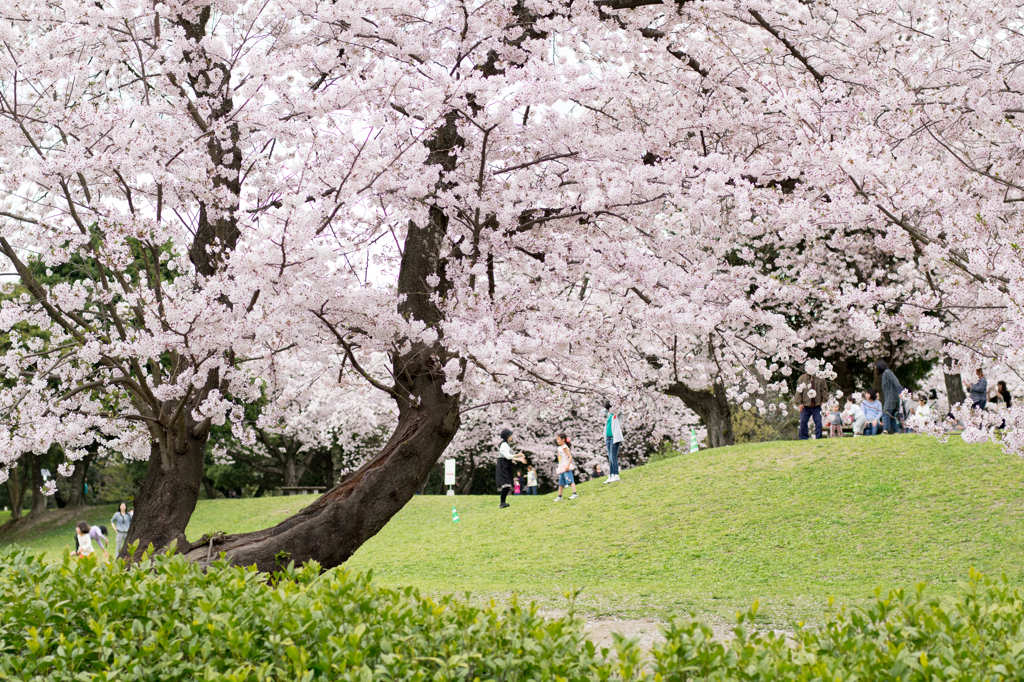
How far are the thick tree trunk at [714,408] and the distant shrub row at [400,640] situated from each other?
50.6ft

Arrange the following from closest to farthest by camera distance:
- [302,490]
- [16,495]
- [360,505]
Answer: [360,505] < [16,495] < [302,490]

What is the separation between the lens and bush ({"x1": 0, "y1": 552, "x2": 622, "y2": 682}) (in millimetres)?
2977

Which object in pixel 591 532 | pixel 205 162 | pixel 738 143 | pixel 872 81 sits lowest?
pixel 591 532

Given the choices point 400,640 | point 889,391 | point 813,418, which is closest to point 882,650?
point 400,640

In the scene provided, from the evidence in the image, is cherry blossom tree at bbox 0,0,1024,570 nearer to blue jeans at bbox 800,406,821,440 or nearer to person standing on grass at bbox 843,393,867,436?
blue jeans at bbox 800,406,821,440

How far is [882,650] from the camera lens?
3.14 metres

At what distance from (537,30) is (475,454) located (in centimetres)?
2663

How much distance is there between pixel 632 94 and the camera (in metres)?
8.20

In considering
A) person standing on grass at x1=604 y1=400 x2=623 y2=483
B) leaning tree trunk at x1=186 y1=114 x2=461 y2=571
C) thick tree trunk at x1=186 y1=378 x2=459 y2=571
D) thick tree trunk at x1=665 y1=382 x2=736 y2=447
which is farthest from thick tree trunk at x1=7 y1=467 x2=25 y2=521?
leaning tree trunk at x1=186 y1=114 x2=461 y2=571

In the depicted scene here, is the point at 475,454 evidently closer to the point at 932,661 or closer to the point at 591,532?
the point at 591,532

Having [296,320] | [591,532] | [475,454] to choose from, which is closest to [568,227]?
[296,320]

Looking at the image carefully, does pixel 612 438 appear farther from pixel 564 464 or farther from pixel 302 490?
pixel 302 490

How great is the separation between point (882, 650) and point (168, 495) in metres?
5.88

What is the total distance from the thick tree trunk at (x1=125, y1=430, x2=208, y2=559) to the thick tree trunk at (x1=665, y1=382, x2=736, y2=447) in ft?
43.1
